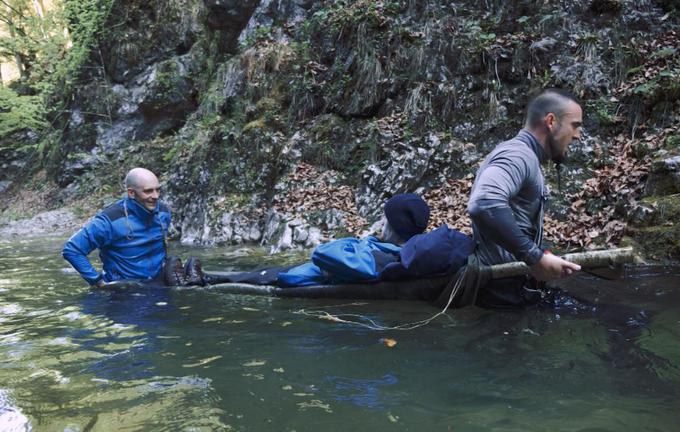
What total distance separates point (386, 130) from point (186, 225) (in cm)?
592

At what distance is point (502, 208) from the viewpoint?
342cm

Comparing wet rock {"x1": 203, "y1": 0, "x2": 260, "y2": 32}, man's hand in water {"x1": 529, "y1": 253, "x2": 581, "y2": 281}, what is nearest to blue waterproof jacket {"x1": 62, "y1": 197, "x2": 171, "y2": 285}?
man's hand in water {"x1": 529, "y1": 253, "x2": 581, "y2": 281}

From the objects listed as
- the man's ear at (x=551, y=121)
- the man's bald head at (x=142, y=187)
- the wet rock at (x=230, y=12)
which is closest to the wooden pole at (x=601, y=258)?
the man's ear at (x=551, y=121)

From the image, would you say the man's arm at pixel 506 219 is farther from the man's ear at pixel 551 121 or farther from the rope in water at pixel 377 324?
the rope in water at pixel 377 324

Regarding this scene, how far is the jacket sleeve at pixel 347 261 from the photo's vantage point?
4703 millimetres

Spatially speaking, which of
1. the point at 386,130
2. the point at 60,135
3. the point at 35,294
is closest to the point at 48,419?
the point at 35,294

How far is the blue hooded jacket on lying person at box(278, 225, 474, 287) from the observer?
428 cm

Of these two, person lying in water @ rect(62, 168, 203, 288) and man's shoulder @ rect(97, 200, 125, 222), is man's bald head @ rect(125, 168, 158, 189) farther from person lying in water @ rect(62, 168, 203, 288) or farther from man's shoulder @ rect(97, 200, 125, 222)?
man's shoulder @ rect(97, 200, 125, 222)

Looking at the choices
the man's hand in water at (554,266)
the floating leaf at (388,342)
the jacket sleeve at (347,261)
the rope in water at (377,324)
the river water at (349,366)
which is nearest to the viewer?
the river water at (349,366)

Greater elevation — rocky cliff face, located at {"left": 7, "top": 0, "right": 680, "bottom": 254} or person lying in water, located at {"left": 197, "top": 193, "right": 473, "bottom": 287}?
rocky cliff face, located at {"left": 7, "top": 0, "right": 680, "bottom": 254}

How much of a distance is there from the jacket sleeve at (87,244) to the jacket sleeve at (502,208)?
4556mm

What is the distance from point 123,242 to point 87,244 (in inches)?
16.7

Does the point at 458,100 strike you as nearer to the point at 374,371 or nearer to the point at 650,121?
the point at 650,121

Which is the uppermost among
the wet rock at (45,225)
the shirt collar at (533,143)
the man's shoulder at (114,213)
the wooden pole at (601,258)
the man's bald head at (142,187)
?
the shirt collar at (533,143)
